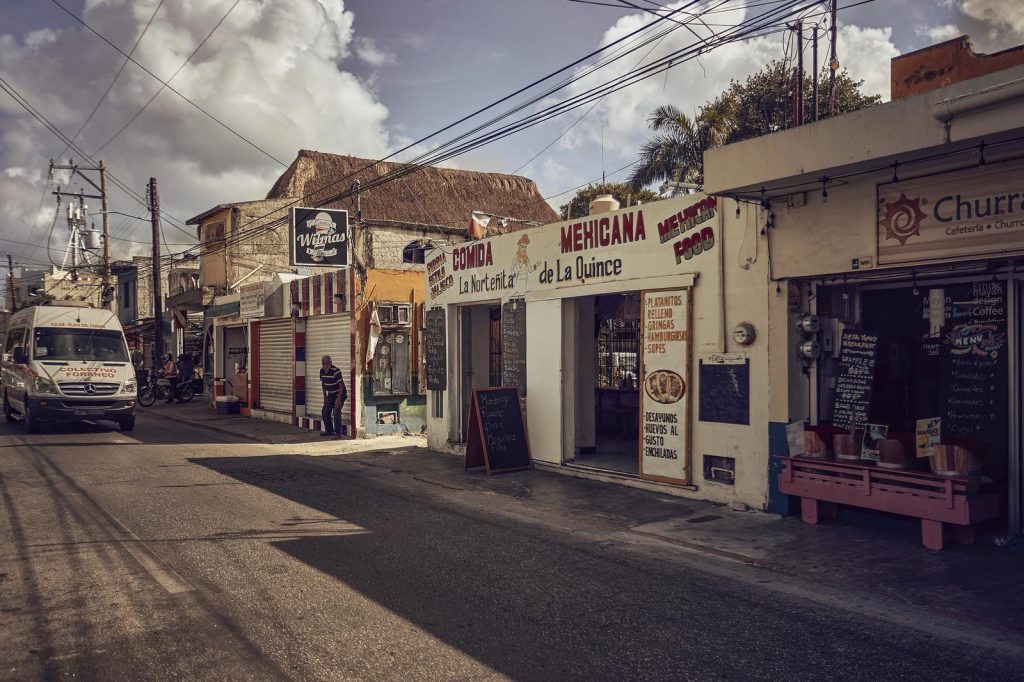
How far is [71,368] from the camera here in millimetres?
16141

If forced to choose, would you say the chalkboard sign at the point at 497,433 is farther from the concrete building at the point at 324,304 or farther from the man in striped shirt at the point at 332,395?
the man in striped shirt at the point at 332,395

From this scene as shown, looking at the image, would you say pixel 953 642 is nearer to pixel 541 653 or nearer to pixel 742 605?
pixel 742 605

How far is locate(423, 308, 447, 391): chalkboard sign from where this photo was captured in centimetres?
1444

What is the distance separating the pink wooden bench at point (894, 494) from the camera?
6.76 meters

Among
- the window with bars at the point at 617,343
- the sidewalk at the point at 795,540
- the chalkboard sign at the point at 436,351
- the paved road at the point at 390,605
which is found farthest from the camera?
the window with bars at the point at 617,343

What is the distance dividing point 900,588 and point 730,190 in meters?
4.30

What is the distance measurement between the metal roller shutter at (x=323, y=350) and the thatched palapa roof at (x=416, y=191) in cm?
1467

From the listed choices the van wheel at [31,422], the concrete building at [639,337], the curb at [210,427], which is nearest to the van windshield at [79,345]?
the van wheel at [31,422]

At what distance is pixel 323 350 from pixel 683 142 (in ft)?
42.8

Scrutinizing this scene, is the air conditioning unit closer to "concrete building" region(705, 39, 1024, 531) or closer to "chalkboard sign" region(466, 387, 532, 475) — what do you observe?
"chalkboard sign" region(466, 387, 532, 475)

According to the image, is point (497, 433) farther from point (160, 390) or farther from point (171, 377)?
point (160, 390)

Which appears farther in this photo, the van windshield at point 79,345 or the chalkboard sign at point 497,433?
the van windshield at point 79,345

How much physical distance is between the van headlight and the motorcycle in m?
10.9

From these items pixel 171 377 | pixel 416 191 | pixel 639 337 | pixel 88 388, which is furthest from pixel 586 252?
pixel 416 191
